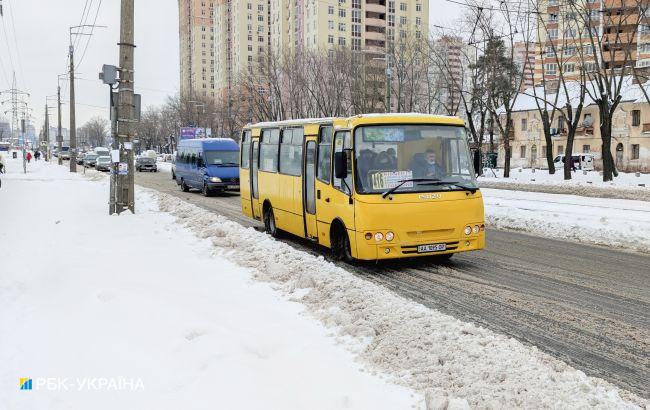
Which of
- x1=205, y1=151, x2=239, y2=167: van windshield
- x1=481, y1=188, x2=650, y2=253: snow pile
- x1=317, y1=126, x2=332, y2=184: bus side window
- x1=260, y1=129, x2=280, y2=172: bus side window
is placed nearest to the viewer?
x1=317, y1=126, x2=332, y2=184: bus side window

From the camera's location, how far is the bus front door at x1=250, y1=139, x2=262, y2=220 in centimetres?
1407

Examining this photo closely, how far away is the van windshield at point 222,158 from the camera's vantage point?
84.7ft

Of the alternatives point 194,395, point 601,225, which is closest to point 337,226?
point 194,395

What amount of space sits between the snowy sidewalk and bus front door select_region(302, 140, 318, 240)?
1.98 m

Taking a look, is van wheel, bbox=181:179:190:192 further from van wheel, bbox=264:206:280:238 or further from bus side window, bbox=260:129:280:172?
van wheel, bbox=264:206:280:238

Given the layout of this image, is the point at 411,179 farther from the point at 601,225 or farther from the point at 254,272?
the point at 601,225

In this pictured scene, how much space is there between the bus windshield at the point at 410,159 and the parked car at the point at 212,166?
16394 millimetres

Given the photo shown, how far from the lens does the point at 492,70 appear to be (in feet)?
136

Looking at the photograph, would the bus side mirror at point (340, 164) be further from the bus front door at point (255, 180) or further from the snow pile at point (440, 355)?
the bus front door at point (255, 180)

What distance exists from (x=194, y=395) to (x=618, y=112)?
5854 cm

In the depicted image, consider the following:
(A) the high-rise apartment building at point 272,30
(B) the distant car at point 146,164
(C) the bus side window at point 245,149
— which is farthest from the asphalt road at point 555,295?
(B) the distant car at point 146,164

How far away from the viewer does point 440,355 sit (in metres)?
5.02

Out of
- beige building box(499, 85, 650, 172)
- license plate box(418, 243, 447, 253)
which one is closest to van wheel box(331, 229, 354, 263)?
license plate box(418, 243, 447, 253)

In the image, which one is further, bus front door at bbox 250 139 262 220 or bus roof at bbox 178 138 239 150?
bus roof at bbox 178 138 239 150
